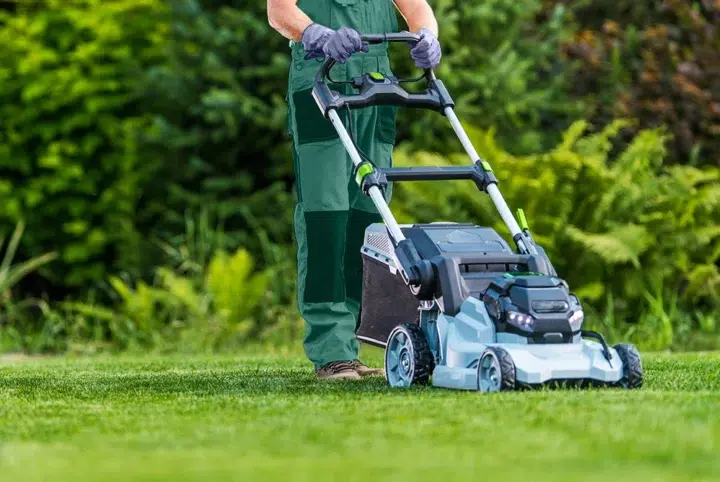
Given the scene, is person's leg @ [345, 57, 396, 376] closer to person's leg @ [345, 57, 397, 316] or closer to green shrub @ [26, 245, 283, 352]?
person's leg @ [345, 57, 397, 316]

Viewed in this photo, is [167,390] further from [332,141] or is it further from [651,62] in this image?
[651,62]

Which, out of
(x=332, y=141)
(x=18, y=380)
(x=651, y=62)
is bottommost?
(x=18, y=380)

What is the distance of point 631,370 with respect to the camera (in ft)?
15.7

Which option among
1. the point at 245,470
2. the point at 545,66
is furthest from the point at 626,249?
the point at 245,470

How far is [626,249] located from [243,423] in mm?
5665

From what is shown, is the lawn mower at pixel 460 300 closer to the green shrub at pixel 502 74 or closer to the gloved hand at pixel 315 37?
the gloved hand at pixel 315 37

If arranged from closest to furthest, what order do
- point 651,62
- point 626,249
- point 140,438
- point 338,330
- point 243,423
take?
point 140,438 < point 243,423 < point 338,330 < point 626,249 < point 651,62

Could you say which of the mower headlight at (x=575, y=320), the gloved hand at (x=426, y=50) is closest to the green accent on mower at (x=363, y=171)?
the gloved hand at (x=426, y=50)

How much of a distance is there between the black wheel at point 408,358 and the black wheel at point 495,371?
1.11 feet

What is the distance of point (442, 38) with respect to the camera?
11969mm

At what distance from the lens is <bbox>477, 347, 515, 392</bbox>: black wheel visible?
15.2 ft

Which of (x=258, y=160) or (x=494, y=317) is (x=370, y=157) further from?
(x=258, y=160)

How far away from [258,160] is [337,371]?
21.8 ft

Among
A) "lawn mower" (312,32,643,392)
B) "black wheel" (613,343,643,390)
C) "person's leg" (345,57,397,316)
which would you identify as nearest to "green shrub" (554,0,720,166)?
"person's leg" (345,57,397,316)
